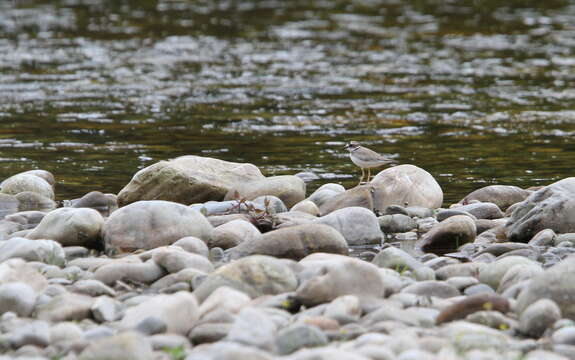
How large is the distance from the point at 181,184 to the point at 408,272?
355 centimetres

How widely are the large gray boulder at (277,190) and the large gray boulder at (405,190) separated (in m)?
0.74

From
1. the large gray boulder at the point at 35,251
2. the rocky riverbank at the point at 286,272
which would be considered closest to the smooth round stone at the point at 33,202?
the rocky riverbank at the point at 286,272

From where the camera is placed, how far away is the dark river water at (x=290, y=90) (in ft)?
42.7

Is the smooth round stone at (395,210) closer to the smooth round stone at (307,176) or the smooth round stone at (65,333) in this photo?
the smooth round stone at (307,176)

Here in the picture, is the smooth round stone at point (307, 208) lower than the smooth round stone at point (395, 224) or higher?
higher

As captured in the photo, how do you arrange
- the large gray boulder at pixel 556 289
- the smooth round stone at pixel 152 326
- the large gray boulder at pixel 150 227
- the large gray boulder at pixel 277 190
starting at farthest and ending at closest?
the large gray boulder at pixel 277 190 → the large gray boulder at pixel 150 227 → the large gray boulder at pixel 556 289 → the smooth round stone at pixel 152 326

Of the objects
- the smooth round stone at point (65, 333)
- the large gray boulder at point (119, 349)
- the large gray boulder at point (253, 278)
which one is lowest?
the large gray boulder at point (253, 278)

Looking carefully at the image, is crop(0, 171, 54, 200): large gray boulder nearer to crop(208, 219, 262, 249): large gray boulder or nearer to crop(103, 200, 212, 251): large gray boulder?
crop(103, 200, 212, 251): large gray boulder

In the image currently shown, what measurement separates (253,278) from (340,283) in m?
0.58

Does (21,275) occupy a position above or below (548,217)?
above

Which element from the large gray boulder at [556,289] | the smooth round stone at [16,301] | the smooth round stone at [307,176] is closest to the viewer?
the large gray boulder at [556,289]

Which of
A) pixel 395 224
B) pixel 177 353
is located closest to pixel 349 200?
pixel 395 224

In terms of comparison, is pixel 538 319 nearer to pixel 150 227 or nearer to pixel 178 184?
pixel 150 227

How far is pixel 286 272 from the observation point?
21.9 ft
